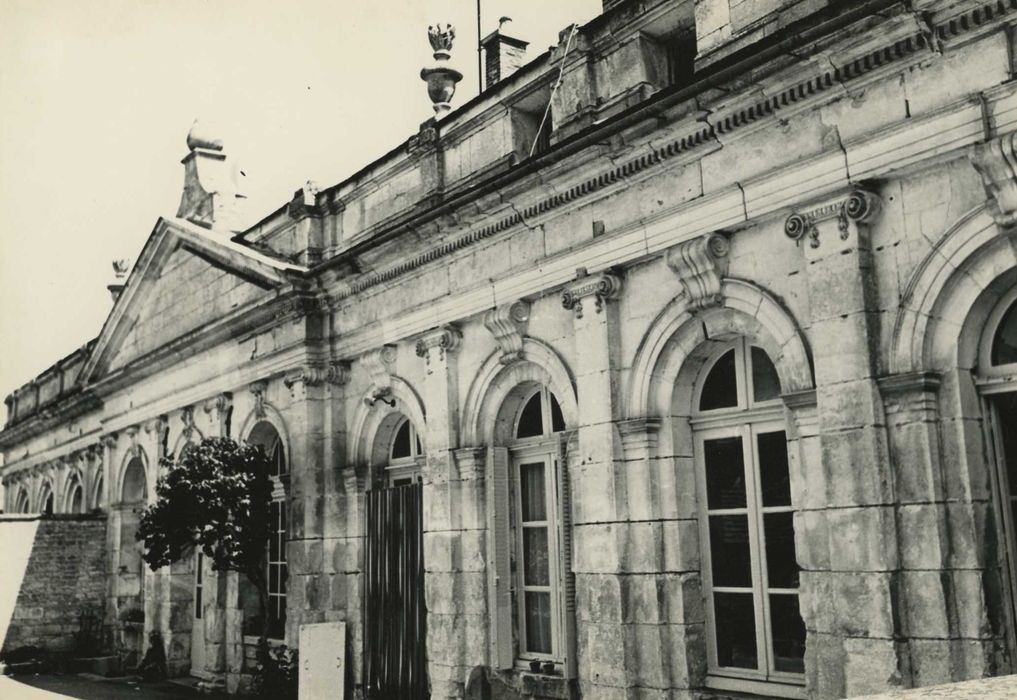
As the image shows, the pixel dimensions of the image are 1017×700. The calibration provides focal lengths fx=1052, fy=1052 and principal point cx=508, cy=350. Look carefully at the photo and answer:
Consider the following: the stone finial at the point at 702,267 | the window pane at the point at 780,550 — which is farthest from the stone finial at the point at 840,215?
the window pane at the point at 780,550

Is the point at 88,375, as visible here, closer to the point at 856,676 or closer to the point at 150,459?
the point at 150,459

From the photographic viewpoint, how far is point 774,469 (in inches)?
286

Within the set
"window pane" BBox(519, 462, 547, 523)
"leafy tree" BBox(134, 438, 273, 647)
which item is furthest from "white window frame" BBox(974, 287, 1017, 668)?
"leafy tree" BBox(134, 438, 273, 647)

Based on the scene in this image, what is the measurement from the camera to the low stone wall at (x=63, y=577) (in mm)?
17906

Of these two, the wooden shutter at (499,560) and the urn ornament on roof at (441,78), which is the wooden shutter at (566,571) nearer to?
the wooden shutter at (499,560)

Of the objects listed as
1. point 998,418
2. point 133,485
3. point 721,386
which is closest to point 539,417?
point 721,386

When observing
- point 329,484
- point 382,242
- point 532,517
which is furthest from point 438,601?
point 382,242

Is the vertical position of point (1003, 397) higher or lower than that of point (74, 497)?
lower

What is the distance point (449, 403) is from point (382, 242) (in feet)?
5.98

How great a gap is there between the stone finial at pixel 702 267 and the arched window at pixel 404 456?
415cm

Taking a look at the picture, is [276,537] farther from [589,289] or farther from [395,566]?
[589,289]

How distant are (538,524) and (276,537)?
4.96m

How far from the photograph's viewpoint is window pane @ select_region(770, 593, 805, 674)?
695cm

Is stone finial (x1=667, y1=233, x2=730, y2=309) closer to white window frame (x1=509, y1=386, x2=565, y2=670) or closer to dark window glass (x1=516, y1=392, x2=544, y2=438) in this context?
white window frame (x1=509, y1=386, x2=565, y2=670)
